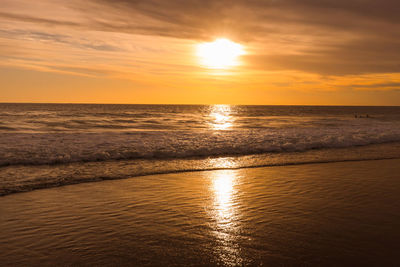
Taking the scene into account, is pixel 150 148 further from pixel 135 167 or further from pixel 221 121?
pixel 221 121

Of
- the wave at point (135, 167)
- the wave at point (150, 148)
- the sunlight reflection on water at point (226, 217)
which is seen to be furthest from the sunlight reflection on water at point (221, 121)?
the sunlight reflection on water at point (226, 217)

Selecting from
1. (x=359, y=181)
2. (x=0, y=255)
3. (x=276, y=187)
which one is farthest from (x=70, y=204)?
(x=359, y=181)

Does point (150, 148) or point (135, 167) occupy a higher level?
point (150, 148)

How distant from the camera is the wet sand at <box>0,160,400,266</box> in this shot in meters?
4.02

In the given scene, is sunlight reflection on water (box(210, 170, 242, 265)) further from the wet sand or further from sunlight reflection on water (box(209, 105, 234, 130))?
sunlight reflection on water (box(209, 105, 234, 130))

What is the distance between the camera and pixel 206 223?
5.18m

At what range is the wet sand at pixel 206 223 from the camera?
158 inches

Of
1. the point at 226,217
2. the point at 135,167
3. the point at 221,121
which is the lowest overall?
the point at 135,167

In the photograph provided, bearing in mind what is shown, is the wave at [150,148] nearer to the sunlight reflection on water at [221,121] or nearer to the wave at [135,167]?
the wave at [135,167]

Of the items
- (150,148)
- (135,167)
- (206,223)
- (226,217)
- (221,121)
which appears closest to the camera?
(206,223)

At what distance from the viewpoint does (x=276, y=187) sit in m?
7.61

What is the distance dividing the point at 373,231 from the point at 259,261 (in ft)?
6.96

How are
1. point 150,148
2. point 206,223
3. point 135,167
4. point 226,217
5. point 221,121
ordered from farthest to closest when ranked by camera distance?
point 221,121 < point 150,148 < point 135,167 < point 226,217 < point 206,223

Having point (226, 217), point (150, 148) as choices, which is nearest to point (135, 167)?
point (150, 148)
